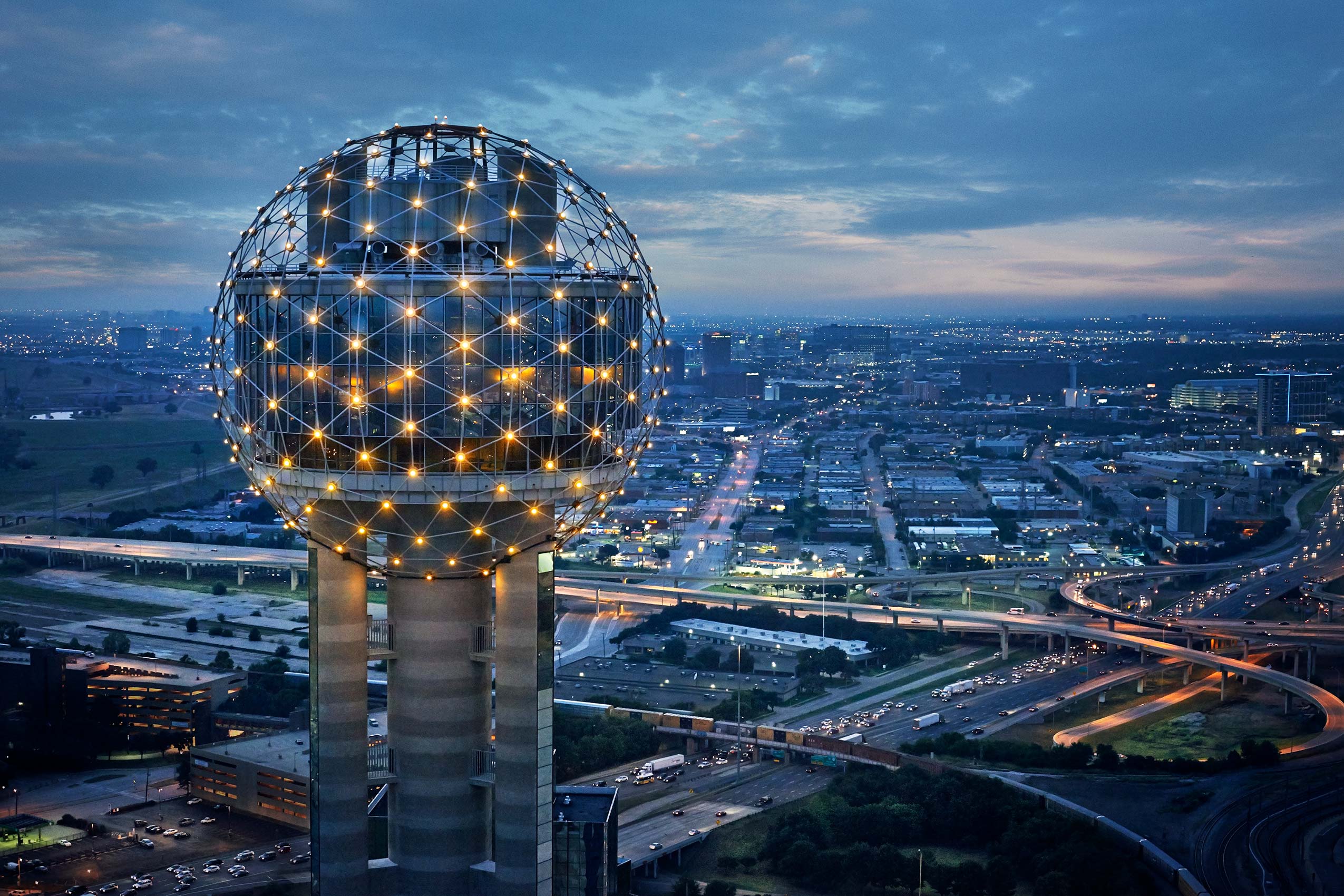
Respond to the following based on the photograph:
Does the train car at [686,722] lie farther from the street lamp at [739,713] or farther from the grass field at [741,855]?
the grass field at [741,855]

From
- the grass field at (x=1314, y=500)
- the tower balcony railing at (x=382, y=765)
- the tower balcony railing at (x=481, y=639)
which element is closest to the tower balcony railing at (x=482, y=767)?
the tower balcony railing at (x=382, y=765)

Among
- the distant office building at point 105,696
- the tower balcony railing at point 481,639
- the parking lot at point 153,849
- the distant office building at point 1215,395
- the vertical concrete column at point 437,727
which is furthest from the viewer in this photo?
the distant office building at point 1215,395

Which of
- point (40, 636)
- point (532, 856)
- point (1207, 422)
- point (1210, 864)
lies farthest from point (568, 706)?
point (1207, 422)

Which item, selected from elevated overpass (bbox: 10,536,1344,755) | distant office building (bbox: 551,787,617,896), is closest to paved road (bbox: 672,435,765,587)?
elevated overpass (bbox: 10,536,1344,755)

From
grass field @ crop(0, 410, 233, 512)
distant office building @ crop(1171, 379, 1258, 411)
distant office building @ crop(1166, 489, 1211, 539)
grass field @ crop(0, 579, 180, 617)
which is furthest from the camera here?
distant office building @ crop(1171, 379, 1258, 411)

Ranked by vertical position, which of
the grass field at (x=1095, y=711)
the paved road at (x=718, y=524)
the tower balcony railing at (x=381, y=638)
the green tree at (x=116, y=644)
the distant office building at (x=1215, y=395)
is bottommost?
the grass field at (x=1095, y=711)

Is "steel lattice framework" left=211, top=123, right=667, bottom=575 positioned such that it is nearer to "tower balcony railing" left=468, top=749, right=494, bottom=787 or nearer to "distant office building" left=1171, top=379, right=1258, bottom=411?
"tower balcony railing" left=468, top=749, right=494, bottom=787

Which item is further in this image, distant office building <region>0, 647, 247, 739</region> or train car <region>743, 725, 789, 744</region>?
distant office building <region>0, 647, 247, 739</region>

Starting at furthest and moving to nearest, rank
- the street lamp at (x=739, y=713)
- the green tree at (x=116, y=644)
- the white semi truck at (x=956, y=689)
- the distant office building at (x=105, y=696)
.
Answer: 1. the green tree at (x=116, y=644)
2. the white semi truck at (x=956, y=689)
3. the distant office building at (x=105, y=696)
4. the street lamp at (x=739, y=713)

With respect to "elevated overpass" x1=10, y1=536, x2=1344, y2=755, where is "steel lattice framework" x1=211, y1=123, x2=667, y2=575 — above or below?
above
